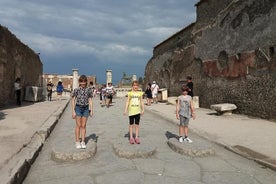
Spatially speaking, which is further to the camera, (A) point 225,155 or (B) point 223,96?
(B) point 223,96

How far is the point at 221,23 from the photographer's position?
1382 centimetres

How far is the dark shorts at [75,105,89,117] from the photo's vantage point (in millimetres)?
5805

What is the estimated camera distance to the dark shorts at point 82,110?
5.80 m

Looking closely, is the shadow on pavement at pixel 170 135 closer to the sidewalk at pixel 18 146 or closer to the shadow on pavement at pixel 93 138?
the shadow on pavement at pixel 93 138

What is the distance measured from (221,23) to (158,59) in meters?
12.2

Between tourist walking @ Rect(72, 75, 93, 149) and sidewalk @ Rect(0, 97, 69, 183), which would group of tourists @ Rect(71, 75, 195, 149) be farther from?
sidewalk @ Rect(0, 97, 69, 183)

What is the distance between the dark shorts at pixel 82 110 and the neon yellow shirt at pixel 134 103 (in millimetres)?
915

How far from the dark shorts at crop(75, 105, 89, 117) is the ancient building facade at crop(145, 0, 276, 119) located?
657cm

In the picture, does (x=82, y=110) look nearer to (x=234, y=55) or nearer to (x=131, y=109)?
(x=131, y=109)

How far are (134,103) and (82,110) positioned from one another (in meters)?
1.09

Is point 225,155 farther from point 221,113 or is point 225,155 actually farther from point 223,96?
point 223,96

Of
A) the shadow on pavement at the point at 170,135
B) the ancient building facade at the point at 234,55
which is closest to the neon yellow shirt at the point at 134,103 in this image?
the shadow on pavement at the point at 170,135

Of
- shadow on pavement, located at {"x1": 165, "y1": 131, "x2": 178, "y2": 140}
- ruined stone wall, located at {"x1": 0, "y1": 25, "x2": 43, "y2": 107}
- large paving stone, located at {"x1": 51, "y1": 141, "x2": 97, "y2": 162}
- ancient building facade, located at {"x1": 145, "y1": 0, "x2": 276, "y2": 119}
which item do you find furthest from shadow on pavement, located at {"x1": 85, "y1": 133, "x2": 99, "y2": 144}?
ruined stone wall, located at {"x1": 0, "y1": 25, "x2": 43, "y2": 107}

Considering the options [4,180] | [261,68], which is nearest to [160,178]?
[4,180]
